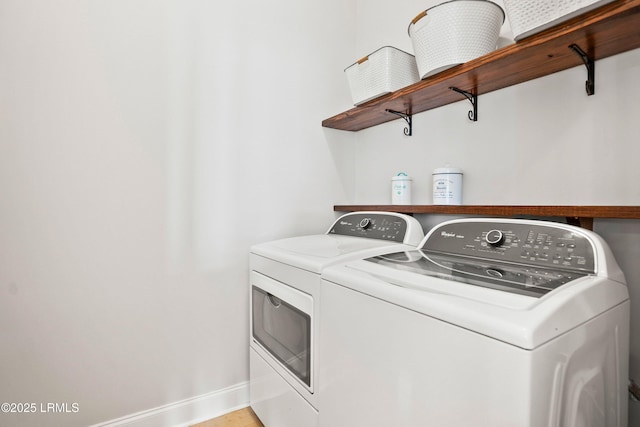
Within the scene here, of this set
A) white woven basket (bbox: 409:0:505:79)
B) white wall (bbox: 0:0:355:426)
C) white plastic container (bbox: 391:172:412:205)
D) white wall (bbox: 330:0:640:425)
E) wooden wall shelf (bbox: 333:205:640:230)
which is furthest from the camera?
white plastic container (bbox: 391:172:412:205)

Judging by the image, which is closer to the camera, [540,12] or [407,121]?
[540,12]

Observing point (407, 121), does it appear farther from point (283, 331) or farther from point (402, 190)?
point (283, 331)

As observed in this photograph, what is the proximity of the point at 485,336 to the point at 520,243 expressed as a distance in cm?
53

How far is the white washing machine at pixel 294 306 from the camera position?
110cm

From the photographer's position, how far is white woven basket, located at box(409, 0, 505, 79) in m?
1.08

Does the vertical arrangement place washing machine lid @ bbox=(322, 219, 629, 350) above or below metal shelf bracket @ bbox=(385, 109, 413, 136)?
below

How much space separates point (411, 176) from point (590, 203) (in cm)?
77

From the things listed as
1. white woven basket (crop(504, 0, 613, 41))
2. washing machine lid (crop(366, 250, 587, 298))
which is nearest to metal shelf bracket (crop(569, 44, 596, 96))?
white woven basket (crop(504, 0, 613, 41))

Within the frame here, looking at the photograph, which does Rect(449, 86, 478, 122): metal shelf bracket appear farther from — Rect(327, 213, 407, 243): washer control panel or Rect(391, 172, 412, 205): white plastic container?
Rect(327, 213, 407, 243): washer control panel

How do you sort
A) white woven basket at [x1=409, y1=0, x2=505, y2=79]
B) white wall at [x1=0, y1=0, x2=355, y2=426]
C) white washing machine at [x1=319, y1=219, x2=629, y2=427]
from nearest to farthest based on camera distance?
white washing machine at [x1=319, y1=219, x2=629, y2=427] → white woven basket at [x1=409, y1=0, x2=505, y2=79] → white wall at [x1=0, y1=0, x2=355, y2=426]

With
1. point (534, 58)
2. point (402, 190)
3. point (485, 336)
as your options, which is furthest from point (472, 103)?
point (485, 336)

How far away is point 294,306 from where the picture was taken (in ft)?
3.92

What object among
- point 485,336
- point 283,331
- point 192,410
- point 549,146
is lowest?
point 192,410

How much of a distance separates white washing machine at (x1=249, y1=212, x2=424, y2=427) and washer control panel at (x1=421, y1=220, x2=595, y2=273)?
19 cm
